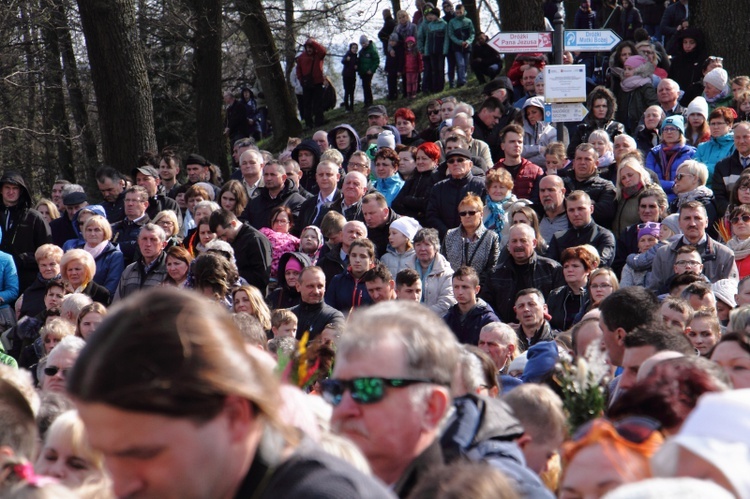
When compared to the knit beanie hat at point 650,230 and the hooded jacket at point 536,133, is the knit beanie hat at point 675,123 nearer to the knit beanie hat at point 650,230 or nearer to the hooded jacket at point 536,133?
the hooded jacket at point 536,133

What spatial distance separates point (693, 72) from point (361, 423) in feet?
47.7

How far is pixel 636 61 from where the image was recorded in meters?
15.2

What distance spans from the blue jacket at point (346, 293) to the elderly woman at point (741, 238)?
3.07 meters

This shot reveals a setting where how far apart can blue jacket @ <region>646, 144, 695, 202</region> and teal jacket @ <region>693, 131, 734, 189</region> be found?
0.38 ft

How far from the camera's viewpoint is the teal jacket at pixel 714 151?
11.6 meters

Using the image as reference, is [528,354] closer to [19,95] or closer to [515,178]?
[515,178]

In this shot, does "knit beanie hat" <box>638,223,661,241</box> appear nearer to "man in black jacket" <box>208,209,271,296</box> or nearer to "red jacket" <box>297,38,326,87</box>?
"man in black jacket" <box>208,209,271,296</box>

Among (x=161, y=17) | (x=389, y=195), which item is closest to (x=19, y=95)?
(x=161, y=17)

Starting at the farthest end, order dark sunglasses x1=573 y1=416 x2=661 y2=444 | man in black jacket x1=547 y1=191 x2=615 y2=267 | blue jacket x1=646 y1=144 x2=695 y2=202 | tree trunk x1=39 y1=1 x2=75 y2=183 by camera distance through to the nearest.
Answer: tree trunk x1=39 y1=1 x2=75 y2=183 → blue jacket x1=646 y1=144 x2=695 y2=202 → man in black jacket x1=547 y1=191 x2=615 y2=267 → dark sunglasses x1=573 y1=416 x2=661 y2=444

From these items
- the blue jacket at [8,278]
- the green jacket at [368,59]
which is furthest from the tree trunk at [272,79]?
the blue jacket at [8,278]

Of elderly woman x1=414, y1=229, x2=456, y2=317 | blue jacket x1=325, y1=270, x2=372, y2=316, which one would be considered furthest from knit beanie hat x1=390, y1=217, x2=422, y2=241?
blue jacket x1=325, y1=270, x2=372, y2=316

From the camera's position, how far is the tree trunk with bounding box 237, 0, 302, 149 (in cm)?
2064

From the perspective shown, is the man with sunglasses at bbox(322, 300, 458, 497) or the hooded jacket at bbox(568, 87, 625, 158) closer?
the man with sunglasses at bbox(322, 300, 458, 497)

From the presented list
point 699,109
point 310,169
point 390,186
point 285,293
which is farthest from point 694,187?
point 310,169
